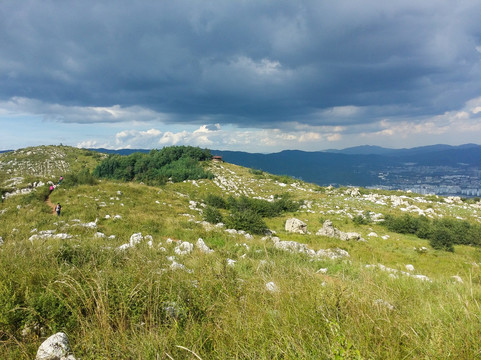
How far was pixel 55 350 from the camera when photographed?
95.3 inches

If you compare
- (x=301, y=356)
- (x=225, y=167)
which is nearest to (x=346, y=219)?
(x=301, y=356)

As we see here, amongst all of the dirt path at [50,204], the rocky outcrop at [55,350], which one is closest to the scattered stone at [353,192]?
the dirt path at [50,204]

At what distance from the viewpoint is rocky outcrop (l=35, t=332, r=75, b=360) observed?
2375mm

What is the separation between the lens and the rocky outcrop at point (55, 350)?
238 centimetres

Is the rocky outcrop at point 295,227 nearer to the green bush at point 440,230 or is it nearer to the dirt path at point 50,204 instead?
the green bush at point 440,230

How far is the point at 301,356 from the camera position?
2074mm

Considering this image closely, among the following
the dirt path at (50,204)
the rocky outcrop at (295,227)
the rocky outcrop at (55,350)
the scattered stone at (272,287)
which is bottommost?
the rocky outcrop at (295,227)

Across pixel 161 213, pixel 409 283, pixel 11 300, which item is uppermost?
pixel 11 300

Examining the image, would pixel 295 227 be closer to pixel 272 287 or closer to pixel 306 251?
pixel 306 251

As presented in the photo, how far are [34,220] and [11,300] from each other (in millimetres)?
12281

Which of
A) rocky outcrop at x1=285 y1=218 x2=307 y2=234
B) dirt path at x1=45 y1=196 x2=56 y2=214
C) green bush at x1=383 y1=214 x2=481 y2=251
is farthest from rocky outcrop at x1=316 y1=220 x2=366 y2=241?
dirt path at x1=45 y1=196 x2=56 y2=214

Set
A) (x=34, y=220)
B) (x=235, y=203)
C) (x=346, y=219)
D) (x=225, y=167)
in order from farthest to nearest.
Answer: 1. (x=225, y=167)
2. (x=235, y=203)
3. (x=346, y=219)
4. (x=34, y=220)

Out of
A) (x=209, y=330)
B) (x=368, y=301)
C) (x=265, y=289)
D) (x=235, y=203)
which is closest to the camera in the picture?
(x=209, y=330)

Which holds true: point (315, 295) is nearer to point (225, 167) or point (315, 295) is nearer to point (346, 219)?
point (346, 219)
